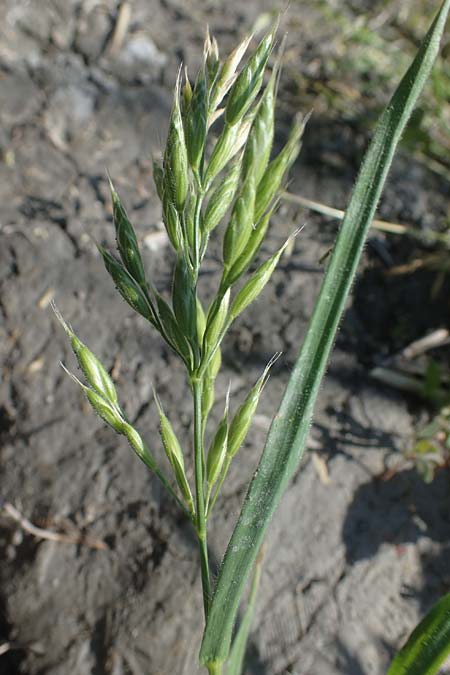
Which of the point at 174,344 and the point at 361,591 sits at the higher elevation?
the point at 174,344

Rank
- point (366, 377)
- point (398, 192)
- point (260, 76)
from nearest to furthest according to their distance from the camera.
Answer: point (260, 76) < point (366, 377) < point (398, 192)

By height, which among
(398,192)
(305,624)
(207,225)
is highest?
(398,192)

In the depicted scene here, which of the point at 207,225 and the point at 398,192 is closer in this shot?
the point at 207,225

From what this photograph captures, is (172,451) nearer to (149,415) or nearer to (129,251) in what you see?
(129,251)

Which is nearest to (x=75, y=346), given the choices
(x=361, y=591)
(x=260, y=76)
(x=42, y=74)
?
(x=260, y=76)

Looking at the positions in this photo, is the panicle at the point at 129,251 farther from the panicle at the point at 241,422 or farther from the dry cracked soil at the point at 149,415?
the dry cracked soil at the point at 149,415

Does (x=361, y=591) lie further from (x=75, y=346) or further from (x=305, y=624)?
(x=75, y=346)

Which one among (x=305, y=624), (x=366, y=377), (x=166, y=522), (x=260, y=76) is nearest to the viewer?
(x=260, y=76)
